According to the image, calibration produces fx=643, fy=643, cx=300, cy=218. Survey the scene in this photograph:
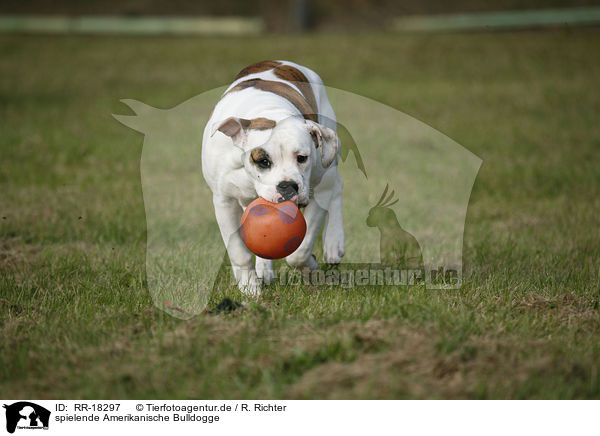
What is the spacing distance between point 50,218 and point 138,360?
3.59 meters

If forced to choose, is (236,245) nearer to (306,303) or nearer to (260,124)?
(306,303)

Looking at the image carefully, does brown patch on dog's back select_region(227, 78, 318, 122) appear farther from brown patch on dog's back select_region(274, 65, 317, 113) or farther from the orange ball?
the orange ball

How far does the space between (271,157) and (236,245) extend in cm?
86

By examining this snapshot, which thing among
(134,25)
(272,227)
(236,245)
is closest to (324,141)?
(272,227)

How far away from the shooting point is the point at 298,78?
494 cm

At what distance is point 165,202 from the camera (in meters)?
7.25

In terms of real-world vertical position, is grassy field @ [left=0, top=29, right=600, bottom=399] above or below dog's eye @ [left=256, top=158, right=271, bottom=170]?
below

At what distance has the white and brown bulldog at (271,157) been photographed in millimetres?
3883

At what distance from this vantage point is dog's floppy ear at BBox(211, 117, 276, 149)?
3986 millimetres

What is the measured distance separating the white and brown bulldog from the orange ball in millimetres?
80

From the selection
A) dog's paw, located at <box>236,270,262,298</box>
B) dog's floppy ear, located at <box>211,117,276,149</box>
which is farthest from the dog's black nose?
dog's paw, located at <box>236,270,262,298</box>

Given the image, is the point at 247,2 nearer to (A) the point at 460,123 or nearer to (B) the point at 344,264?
(A) the point at 460,123
